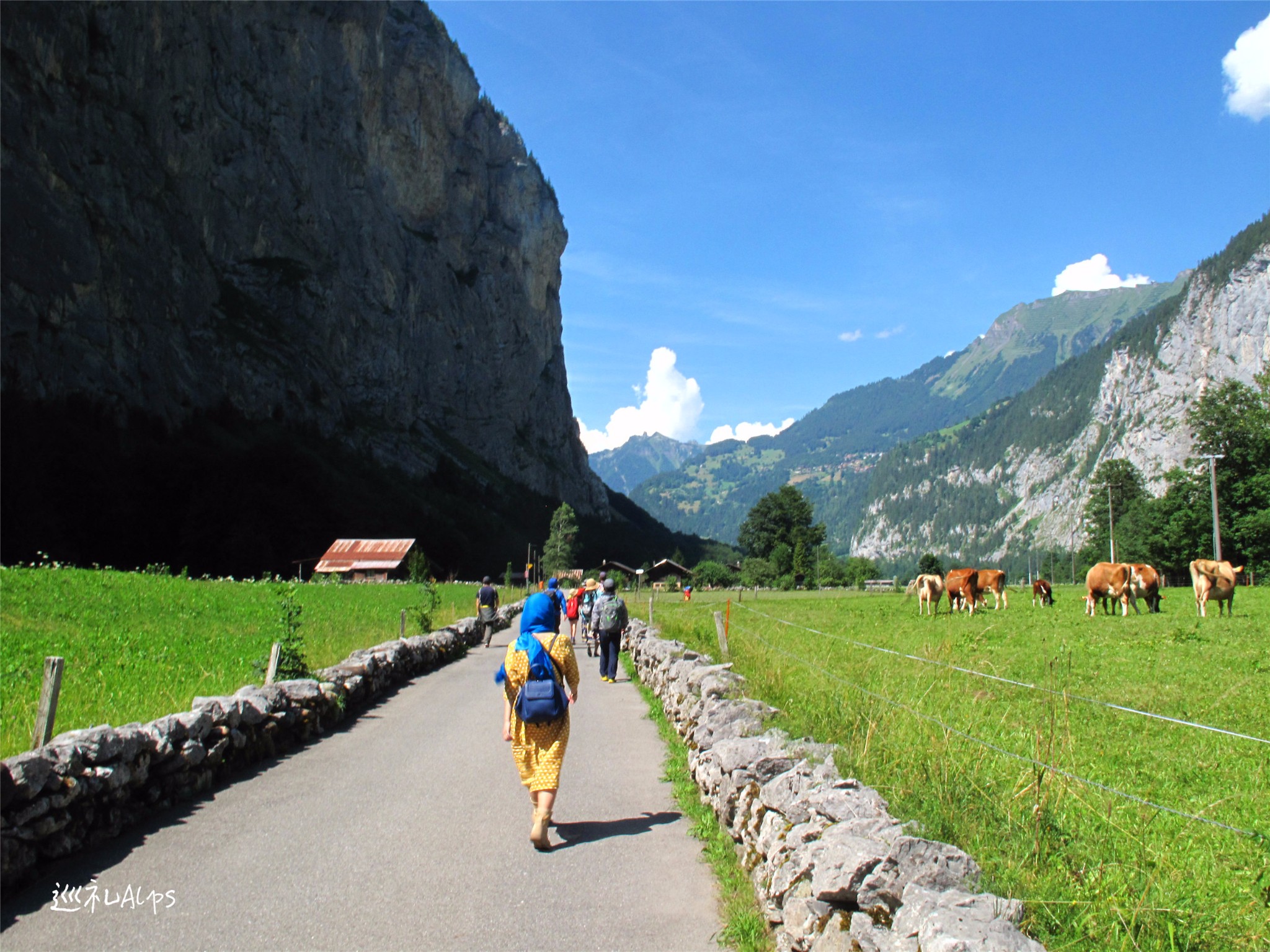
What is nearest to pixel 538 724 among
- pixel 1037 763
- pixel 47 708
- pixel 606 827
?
pixel 606 827

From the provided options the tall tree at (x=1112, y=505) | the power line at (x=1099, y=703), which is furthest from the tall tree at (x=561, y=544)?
the power line at (x=1099, y=703)

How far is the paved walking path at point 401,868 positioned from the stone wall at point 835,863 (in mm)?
562

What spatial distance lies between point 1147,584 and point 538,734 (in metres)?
23.5

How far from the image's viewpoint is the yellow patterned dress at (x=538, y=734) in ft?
23.7

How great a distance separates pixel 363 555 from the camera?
70.1 m

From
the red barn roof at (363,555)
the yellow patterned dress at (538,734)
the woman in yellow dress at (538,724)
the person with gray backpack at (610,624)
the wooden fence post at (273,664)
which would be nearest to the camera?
the woman in yellow dress at (538,724)

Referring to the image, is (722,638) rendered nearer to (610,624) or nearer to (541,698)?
(610,624)

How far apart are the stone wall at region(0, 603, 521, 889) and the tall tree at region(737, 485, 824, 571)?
113 m

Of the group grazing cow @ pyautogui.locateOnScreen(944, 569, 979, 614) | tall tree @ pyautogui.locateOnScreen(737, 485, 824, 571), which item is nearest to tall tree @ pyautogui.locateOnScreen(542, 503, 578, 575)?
tall tree @ pyautogui.locateOnScreen(737, 485, 824, 571)

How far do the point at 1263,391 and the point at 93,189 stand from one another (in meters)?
92.0

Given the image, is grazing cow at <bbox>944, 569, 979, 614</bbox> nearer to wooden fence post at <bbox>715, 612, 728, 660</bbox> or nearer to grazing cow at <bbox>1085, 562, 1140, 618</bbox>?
grazing cow at <bbox>1085, 562, 1140, 618</bbox>

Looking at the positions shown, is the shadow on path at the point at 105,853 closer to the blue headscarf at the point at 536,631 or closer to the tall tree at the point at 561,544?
the blue headscarf at the point at 536,631

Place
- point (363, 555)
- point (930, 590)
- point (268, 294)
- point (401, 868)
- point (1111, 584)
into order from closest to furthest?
point (401, 868), point (1111, 584), point (930, 590), point (363, 555), point (268, 294)

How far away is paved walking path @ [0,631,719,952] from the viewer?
17.2ft
